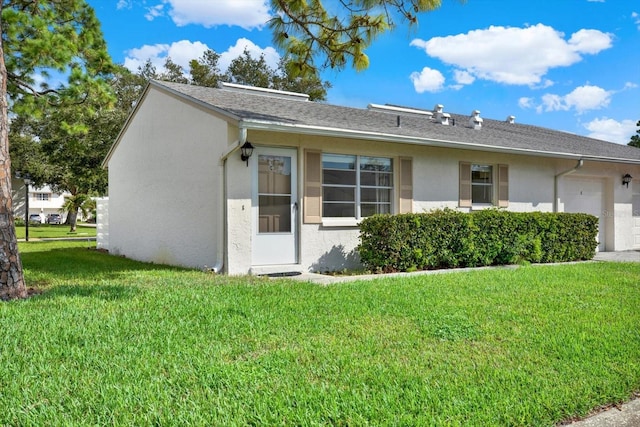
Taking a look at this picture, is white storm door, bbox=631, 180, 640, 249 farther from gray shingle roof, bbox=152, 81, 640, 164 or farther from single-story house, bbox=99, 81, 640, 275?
gray shingle roof, bbox=152, 81, 640, 164

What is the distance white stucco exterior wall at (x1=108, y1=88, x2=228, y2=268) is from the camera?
28.7ft

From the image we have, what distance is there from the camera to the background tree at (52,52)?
9.79m

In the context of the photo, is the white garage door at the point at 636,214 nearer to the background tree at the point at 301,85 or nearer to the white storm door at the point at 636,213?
the white storm door at the point at 636,213

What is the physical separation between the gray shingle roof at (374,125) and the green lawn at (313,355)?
3.53 metres

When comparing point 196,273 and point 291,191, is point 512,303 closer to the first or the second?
point 291,191

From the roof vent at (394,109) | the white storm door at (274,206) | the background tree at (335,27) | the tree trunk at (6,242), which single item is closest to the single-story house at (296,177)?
the white storm door at (274,206)

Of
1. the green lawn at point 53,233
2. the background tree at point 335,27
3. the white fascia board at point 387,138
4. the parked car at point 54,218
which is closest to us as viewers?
the background tree at point 335,27

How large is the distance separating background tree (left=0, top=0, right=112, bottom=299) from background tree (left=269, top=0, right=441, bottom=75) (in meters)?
4.64

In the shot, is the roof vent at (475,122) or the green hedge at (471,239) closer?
the green hedge at (471,239)

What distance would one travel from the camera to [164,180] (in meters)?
10.5

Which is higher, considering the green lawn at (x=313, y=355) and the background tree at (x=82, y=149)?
the background tree at (x=82, y=149)

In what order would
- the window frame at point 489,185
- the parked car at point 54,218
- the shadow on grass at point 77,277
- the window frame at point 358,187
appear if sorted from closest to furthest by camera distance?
the shadow on grass at point 77,277, the window frame at point 358,187, the window frame at point 489,185, the parked car at point 54,218

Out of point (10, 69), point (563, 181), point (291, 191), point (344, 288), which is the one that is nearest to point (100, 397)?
point (344, 288)

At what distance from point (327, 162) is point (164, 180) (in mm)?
3954
